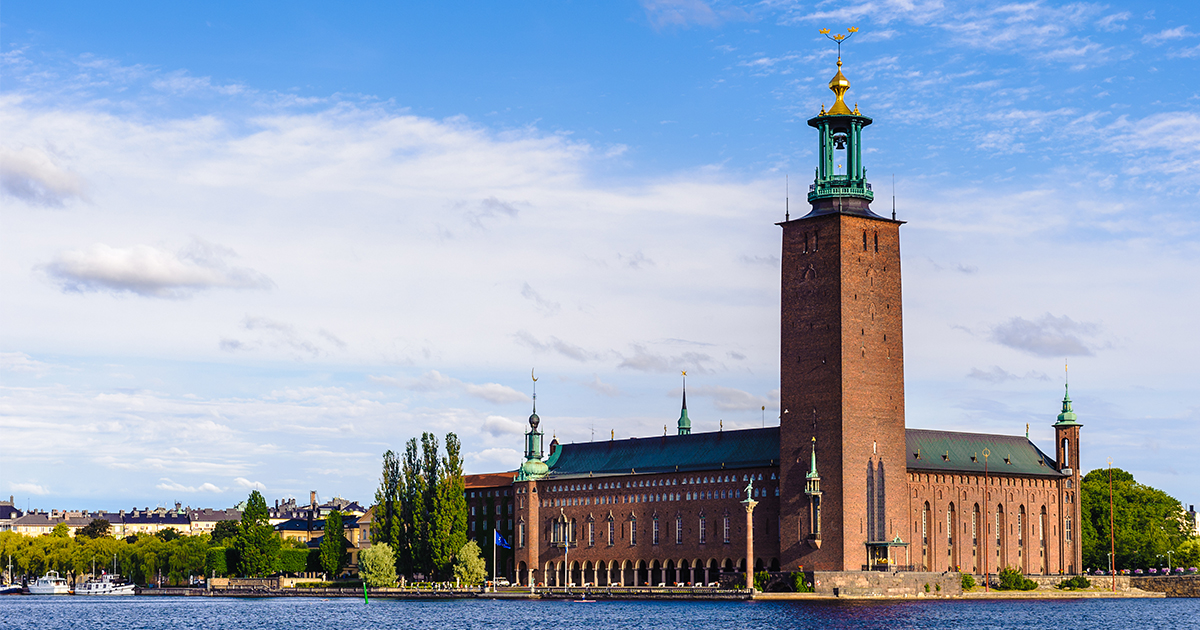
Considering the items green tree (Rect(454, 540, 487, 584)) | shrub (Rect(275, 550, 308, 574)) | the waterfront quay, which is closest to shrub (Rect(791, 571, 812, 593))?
the waterfront quay

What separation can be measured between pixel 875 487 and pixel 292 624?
120 feet

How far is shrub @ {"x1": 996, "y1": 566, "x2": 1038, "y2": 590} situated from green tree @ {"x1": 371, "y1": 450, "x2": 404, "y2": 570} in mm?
38549

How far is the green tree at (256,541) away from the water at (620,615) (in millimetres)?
17151

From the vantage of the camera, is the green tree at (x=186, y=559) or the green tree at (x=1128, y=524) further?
the green tree at (x=186, y=559)

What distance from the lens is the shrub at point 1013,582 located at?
10275cm

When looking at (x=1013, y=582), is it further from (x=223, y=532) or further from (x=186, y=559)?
(x=223, y=532)

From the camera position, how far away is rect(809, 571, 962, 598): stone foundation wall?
307 ft

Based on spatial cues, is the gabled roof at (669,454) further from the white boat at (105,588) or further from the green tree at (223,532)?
the green tree at (223,532)

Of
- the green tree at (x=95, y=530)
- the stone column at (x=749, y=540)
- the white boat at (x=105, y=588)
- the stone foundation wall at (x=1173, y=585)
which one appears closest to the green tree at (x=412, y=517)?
the stone column at (x=749, y=540)

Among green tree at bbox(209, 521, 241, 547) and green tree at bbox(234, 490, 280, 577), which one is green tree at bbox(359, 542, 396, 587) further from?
green tree at bbox(209, 521, 241, 547)

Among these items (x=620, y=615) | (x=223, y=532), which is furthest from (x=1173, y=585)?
(x=223, y=532)

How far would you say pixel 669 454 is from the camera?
11925cm

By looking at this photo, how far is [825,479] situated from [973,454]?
18801 mm

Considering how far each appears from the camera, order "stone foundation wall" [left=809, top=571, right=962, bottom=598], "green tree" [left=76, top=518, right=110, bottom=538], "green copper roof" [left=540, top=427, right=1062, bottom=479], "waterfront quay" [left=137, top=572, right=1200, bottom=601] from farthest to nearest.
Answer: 1. "green tree" [left=76, top=518, right=110, bottom=538]
2. "green copper roof" [left=540, top=427, right=1062, bottom=479]
3. "waterfront quay" [left=137, top=572, right=1200, bottom=601]
4. "stone foundation wall" [left=809, top=571, right=962, bottom=598]
